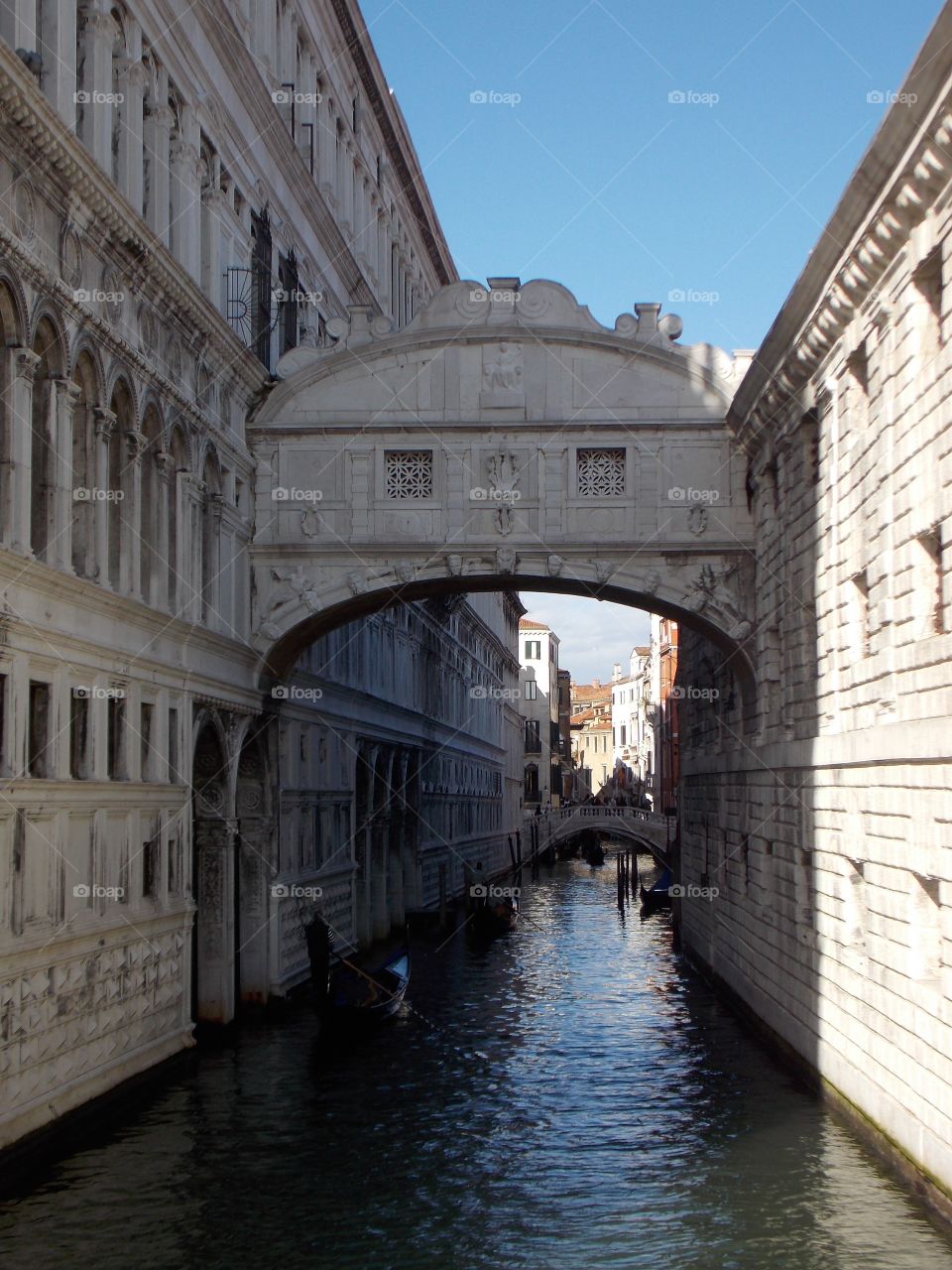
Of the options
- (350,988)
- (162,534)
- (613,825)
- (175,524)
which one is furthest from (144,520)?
(613,825)

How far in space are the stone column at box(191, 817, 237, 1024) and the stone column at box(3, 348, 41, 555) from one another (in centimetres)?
709

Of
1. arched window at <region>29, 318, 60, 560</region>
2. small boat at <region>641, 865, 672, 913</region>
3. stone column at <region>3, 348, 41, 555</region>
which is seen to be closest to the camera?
stone column at <region>3, 348, 41, 555</region>

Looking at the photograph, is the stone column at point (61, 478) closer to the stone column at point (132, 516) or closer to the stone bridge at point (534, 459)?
the stone column at point (132, 516)

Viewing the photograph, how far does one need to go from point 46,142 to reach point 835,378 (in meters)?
6.96

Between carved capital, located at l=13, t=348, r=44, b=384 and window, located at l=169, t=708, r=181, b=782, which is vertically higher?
carved capital, located at l=13, t=348, r=44, b=384

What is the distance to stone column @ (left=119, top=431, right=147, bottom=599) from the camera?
14.8m

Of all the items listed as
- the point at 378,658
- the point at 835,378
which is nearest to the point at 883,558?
→ the point at 835,378

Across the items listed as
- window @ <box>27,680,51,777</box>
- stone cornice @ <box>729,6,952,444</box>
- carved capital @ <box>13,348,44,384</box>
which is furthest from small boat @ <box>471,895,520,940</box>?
carved capital @ <box>13,348,44,384</box>

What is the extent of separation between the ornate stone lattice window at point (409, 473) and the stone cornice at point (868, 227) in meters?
4.14

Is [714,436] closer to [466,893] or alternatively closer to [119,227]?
[119,227]

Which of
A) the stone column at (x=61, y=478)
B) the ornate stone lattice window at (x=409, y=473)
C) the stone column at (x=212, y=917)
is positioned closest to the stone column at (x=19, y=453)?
the stone column at (x=61, y=478)

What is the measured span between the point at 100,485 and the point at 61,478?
3.39 ft

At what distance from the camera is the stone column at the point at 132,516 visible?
14844mm

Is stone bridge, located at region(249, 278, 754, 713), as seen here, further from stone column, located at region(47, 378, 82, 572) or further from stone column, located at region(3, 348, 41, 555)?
stone column, located at region(3, 348, 41, 555)
